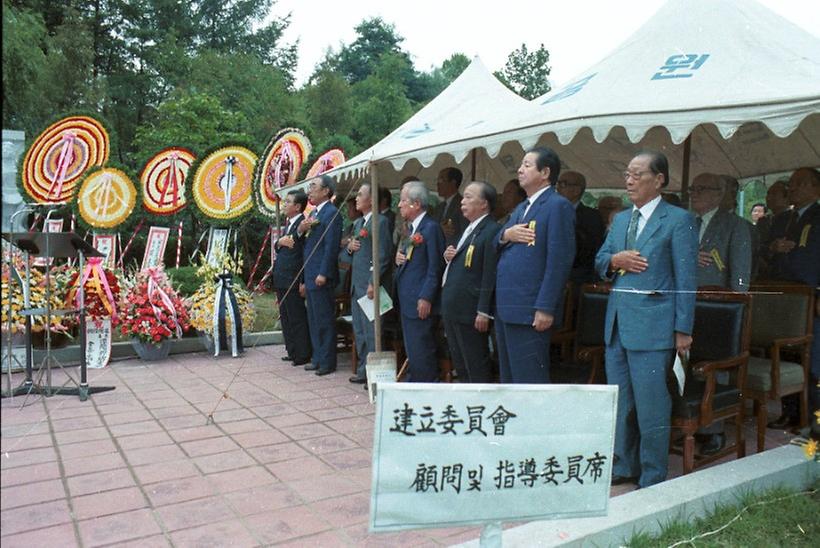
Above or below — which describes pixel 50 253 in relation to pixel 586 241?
below

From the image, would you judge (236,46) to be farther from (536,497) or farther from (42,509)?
(536,497)

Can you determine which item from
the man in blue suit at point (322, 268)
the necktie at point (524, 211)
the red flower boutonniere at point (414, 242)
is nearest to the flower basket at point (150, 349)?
the man in blue suit at point (322, 268)

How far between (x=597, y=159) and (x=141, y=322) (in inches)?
188

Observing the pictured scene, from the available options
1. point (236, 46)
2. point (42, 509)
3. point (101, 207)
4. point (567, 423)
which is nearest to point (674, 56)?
point (567, 423)

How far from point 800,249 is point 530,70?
29477 mm

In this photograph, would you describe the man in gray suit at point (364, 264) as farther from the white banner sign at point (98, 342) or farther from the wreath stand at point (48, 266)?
the white banner sign at point (98, 342)

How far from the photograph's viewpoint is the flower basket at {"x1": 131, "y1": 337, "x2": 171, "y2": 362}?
20.9 ft

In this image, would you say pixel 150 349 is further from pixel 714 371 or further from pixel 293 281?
pixel 714 371

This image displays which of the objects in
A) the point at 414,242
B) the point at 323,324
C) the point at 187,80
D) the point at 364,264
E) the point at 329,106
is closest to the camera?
the point at 414,242

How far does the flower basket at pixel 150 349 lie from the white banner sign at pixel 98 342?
0.26 m

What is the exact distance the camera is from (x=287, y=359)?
6.57m

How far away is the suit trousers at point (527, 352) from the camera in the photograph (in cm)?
357

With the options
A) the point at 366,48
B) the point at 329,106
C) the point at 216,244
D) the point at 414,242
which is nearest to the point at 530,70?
the point at 366,48

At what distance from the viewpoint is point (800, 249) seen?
4.24 metres
